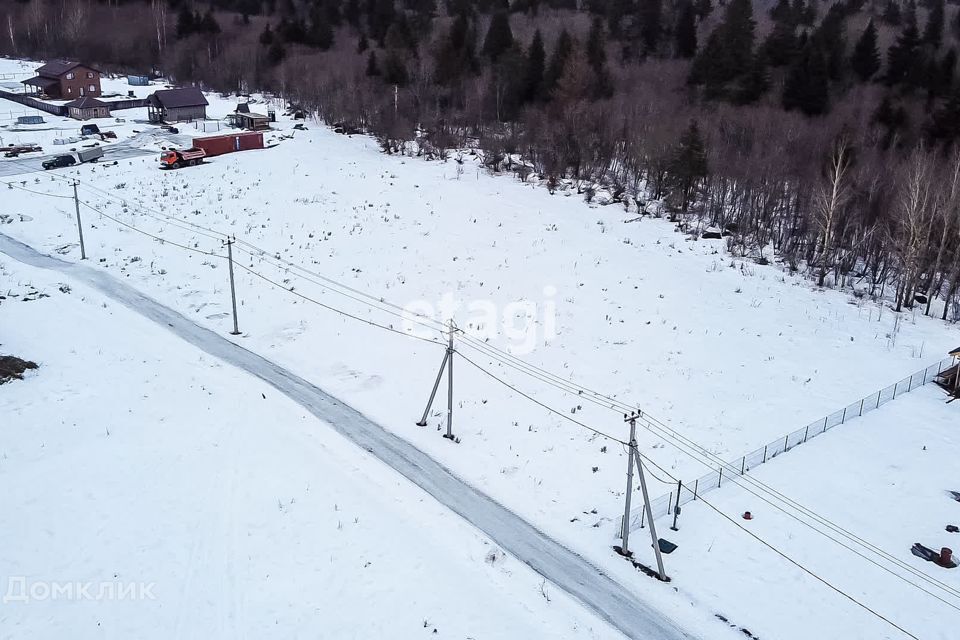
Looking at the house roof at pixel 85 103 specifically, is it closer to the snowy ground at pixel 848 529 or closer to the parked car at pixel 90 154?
the parked car at pixel 90 154

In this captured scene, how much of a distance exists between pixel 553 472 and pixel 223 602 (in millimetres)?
9174

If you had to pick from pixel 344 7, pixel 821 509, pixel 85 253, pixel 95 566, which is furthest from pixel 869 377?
pixel 344 7

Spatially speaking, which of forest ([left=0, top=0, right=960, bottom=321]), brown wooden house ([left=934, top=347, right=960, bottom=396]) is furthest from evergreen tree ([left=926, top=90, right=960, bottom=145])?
brown wooden house ([left=934, top=347, right=960, bottom=396])

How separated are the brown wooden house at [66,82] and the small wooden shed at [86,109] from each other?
7.86 metres

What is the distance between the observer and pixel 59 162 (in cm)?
4972

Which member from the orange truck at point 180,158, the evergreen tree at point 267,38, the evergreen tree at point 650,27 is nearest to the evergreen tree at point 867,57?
the evergreen tree at point 650,27

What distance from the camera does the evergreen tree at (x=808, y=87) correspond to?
184ft

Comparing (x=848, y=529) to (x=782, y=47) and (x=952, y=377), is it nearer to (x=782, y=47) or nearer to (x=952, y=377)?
(x=952, y=377)

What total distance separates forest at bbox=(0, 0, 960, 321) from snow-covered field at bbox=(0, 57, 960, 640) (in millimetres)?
4178

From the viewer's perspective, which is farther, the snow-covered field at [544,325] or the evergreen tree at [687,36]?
the evergreen tree at [687,36]

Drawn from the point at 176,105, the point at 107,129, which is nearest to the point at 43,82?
the point at 107,129

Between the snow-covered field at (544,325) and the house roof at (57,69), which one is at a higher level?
the house roof at (57,69)

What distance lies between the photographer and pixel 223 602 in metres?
14.6

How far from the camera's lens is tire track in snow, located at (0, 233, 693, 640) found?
48.8 feet
